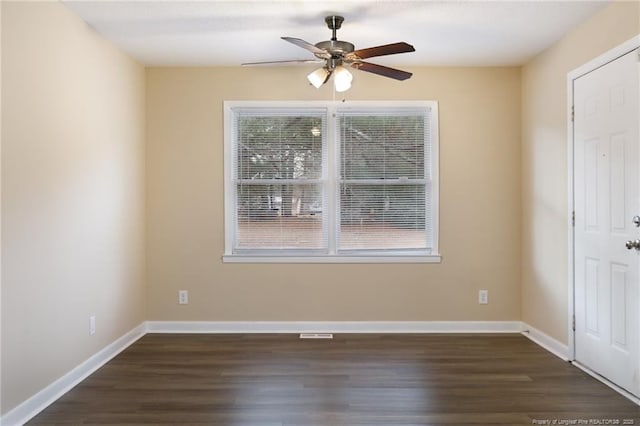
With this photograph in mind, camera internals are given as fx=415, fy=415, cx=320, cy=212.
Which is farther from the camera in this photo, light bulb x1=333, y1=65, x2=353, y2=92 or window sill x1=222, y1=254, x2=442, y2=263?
window sill x1=222, y1=254, x2=442, y2=263

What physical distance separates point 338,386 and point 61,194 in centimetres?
223

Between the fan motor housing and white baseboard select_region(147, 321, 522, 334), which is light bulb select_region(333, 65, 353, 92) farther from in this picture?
white baseboard select_region(147, 321, 522, 334)

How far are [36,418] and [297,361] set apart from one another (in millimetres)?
1687

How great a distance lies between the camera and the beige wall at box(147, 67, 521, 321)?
4000 millimetres

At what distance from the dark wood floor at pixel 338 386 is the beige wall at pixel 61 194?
376 mm

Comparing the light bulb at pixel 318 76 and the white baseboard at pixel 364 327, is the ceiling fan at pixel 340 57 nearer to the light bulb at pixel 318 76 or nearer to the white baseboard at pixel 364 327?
the light bulb at pixel 318 76

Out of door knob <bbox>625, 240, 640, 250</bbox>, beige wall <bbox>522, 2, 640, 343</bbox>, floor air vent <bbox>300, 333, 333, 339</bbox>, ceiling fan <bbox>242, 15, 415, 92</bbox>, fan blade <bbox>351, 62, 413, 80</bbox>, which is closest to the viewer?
door knob <bbox>625, 240, 640, 250</bbox>

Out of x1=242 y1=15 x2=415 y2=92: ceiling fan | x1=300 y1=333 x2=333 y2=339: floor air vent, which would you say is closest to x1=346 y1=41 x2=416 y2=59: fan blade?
x1=242 y1=15 x2=415 y2=92: ceiling fan

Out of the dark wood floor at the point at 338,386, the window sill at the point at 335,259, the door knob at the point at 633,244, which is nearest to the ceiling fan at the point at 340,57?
the window sill at the point at 335,259

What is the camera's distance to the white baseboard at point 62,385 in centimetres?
231

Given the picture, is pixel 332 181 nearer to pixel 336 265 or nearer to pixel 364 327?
pixel 336 265

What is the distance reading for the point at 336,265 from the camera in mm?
4020

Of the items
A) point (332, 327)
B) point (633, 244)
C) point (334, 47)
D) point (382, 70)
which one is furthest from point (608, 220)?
point (332, 327)

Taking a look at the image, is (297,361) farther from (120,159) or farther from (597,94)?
(597,94)
